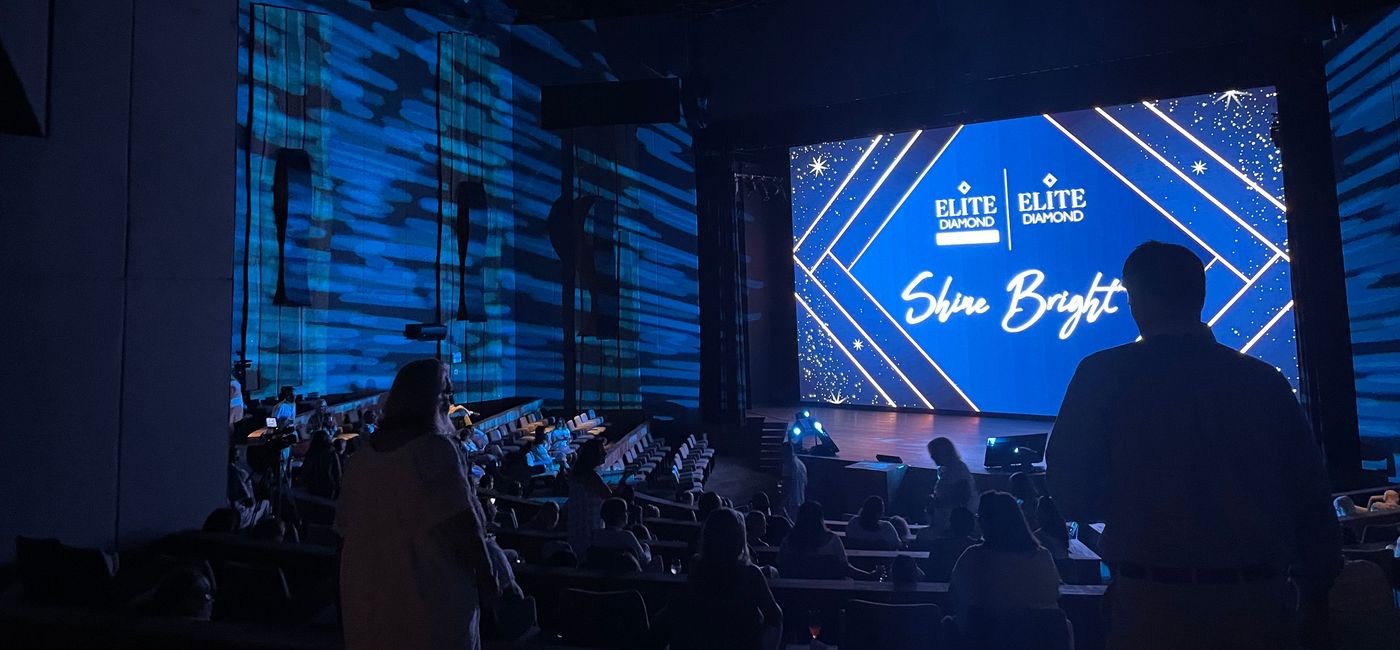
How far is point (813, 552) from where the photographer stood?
3684 mm

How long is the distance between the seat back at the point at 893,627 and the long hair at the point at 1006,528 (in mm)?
301

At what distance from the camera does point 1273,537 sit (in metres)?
1.46

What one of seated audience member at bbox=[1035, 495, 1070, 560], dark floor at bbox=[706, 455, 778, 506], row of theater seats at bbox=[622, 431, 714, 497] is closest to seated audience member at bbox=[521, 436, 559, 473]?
row of theater seats at bbox=[622, 431, 714, 497]

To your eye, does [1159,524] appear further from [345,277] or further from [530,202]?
[530,202]

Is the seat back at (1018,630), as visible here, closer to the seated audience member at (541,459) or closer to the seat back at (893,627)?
the seat back at (893,627)

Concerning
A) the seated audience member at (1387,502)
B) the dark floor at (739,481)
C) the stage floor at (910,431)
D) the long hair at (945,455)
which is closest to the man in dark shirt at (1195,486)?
the long hair at (945,455)

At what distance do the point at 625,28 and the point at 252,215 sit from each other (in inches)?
300

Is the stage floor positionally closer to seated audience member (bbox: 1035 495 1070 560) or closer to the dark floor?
the dark floor

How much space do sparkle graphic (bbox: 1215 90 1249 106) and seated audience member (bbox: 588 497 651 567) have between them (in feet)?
34.2

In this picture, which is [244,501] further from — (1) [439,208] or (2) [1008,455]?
(1) [439,208]

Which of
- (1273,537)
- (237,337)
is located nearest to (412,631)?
(1273,537)

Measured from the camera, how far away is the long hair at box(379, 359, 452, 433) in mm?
1951

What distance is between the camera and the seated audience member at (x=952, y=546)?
11.8 feet

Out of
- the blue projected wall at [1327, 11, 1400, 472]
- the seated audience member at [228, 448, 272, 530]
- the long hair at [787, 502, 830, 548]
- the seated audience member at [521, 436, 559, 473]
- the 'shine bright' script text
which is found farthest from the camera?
the 'shine bright' script text
